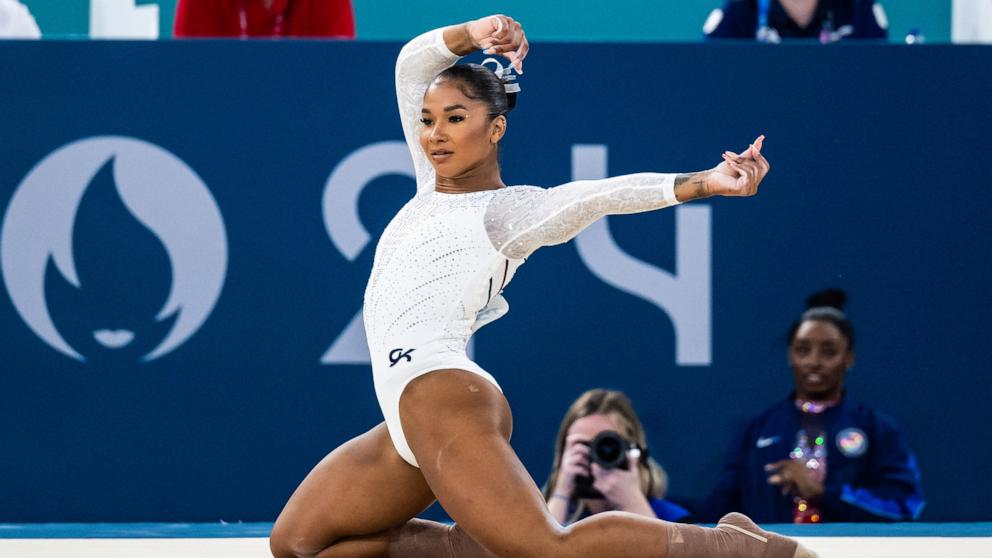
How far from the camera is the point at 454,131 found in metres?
2.89

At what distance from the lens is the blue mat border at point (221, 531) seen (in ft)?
11.7

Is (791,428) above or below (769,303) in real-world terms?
below

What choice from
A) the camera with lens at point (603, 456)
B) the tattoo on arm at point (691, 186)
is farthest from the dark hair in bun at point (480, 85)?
the camera with lens at point (603, 456)

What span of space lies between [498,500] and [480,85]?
0.87 metres

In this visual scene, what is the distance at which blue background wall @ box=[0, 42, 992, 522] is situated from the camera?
4.31 m

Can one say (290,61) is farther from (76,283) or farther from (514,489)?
(514,489)

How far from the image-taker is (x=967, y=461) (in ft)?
14.3

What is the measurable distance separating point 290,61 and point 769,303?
1.64 metres

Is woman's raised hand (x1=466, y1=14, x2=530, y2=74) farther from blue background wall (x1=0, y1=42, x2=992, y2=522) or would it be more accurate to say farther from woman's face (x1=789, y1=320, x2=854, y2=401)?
woman's face (x1=789, y1=320, x2=854, y2=401)

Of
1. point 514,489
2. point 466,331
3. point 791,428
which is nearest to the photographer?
point 514,489

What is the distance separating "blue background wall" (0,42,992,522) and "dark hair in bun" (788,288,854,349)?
0.12ft

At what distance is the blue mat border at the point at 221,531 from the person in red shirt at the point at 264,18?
69.7 inches

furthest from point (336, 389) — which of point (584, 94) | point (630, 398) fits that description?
point (584, 94)

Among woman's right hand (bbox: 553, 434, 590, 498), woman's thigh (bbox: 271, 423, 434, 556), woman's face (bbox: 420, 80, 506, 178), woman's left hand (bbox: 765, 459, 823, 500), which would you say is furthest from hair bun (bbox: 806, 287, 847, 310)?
woman's thigh (bbox: 271, 423, 434, 556)
